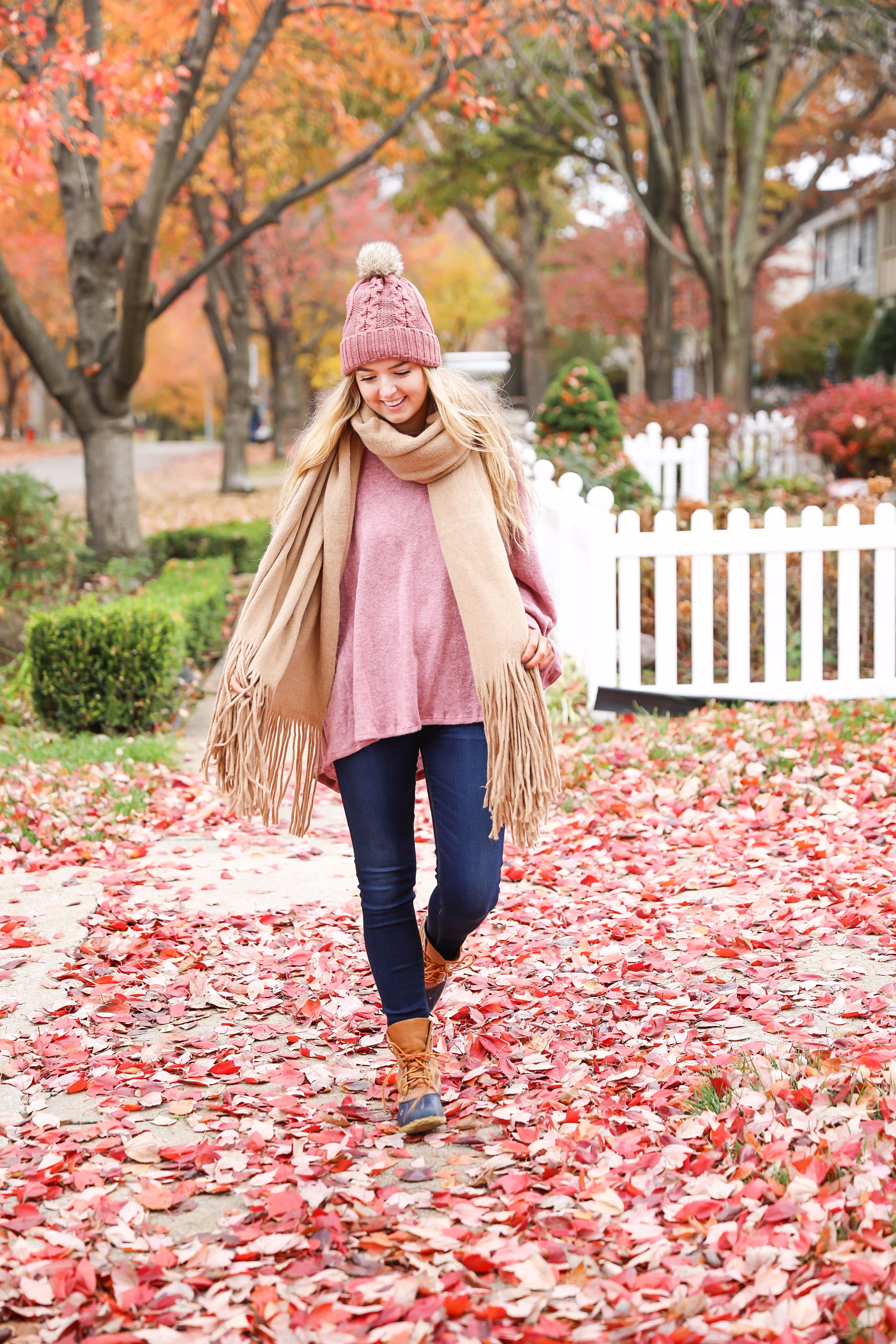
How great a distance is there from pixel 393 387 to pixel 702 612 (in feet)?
14.1

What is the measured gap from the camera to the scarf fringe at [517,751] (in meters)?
2.94

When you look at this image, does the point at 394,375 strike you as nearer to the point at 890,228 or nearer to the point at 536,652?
the point at 536,652

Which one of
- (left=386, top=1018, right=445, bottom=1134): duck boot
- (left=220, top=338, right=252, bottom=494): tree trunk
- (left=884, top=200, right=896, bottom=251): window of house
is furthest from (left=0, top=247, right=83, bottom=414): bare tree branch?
(left=884, top=200, right=896, bottom=251): window of house

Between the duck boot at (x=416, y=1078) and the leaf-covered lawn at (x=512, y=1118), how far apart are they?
0.19 ft

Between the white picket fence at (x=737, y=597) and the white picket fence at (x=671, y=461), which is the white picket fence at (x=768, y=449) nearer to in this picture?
the white picket fence at (x=671, y=461)

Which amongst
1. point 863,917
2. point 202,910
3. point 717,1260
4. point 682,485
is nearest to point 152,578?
point 682,485

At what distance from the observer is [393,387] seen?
116 inches

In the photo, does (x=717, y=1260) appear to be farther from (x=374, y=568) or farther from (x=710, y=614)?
(x=710, y=614)

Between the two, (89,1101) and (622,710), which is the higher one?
(622,710)

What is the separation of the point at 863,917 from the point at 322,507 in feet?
7.82

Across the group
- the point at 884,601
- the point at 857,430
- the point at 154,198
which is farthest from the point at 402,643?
the point at 857,430

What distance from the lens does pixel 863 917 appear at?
4188mm

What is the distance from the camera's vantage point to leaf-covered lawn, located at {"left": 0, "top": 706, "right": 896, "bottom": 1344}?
2.34m

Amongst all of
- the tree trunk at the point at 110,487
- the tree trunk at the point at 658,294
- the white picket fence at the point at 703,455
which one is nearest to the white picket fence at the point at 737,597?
the white picket fence at the point at 703,455
